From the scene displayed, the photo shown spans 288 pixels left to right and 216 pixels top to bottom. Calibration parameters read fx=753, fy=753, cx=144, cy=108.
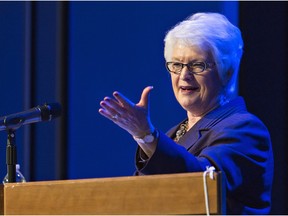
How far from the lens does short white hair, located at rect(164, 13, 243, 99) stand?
Answer: 2.19 m

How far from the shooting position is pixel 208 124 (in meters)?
2.18

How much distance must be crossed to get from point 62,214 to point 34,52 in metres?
2.22

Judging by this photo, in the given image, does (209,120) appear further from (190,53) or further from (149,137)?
(149,137)

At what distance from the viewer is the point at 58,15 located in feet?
12.0

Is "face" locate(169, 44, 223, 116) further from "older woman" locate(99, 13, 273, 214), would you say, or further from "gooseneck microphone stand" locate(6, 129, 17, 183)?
"gooseneck microphone stand" locate(6, 129, 17, 183)

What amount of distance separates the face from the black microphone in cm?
40

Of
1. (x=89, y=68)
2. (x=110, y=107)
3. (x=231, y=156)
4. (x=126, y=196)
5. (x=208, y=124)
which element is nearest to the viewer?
(x=126, y=196)

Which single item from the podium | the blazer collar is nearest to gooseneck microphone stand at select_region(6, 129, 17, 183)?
the podium

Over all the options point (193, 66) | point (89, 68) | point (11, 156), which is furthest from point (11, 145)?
point (89, 68)

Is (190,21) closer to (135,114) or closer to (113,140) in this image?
(135,114)

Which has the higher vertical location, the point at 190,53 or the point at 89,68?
the point at 190,53

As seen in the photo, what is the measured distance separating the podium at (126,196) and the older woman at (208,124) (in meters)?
0.20

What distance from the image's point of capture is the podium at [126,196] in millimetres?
1507

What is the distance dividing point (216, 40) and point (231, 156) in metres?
0.42
